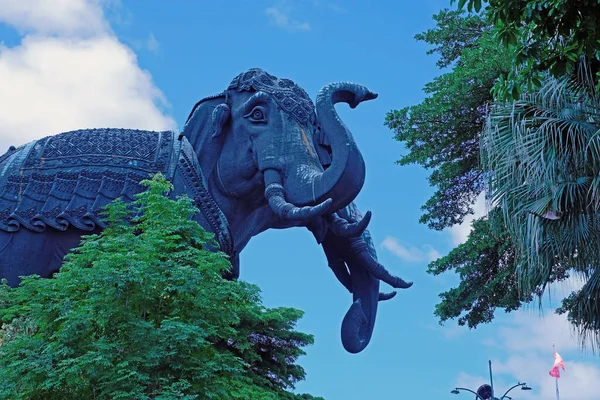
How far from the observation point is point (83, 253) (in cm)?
810

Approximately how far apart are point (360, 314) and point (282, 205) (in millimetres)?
1929

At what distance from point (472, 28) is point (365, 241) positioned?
8.87 metres

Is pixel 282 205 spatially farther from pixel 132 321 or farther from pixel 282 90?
pixel 132 321

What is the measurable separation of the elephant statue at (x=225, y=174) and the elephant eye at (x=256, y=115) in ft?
0.04

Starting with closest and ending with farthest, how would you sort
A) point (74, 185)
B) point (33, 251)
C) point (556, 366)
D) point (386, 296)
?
1. point (33, 251)
2. point (74, 185)
3. point (386, 296)
4. point (556, 366)

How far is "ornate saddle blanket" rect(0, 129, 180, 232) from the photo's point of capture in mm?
9430

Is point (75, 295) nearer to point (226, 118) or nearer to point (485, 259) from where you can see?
point (226, 118)

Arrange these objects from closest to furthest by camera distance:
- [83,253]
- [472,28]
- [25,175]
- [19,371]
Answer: [19,371], [83,253], [25,175], [472,28]

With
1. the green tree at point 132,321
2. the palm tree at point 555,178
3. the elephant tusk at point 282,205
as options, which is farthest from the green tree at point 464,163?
the green tree at point 132,321

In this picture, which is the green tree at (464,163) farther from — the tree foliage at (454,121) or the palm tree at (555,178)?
the palm tree at (555,178)

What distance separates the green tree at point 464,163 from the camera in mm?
16359

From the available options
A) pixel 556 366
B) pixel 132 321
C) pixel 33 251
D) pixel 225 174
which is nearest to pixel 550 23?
pixel 132 321

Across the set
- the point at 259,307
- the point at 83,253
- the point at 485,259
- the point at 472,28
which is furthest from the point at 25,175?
the point at 472,28

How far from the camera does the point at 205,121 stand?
10492 millimetres
